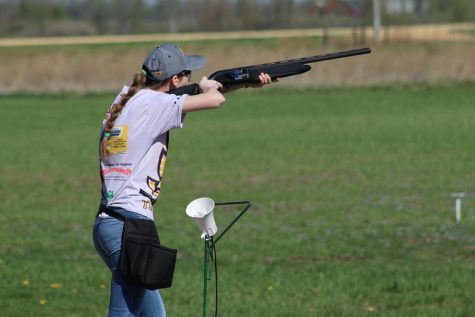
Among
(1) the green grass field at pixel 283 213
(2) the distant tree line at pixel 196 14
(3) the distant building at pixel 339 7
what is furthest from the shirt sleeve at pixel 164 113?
(3) the distant building at pixel 339 7

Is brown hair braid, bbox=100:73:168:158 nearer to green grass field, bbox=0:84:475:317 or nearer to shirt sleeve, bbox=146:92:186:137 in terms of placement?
shirt sleeve, bbox=146:92:186:137

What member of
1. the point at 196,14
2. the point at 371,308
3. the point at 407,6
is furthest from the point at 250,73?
the point at 407,6

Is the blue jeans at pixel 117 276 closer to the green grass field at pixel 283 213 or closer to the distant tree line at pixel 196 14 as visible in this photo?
the green grass field at pixel 283 213

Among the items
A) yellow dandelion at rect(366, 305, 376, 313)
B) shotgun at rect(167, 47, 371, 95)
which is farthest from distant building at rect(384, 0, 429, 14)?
shotgun at rect(167, 47, 371, 95)

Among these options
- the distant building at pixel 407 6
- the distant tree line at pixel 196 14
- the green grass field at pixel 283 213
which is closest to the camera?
the green grass field at pixel 283 213

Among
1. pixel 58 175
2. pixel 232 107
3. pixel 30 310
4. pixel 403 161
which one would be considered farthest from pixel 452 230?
pixel 232 107

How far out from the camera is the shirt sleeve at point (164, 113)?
5.65m

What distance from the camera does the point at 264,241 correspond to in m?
12.5

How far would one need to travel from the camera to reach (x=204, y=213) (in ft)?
19.2

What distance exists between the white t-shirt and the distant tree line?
80.8 m

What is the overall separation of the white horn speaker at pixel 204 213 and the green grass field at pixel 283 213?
2.97 meters

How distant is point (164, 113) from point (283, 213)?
906 cm

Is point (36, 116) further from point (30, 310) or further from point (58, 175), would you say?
point (30, 310)

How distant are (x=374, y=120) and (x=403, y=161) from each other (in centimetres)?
823
